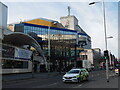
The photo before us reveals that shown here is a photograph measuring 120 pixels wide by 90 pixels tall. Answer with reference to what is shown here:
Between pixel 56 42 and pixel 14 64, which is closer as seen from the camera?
pixel 14 64

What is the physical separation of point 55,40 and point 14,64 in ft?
59.0

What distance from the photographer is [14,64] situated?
3850 cm

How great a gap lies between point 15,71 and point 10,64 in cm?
265

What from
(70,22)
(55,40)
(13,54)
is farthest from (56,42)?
(70,22)

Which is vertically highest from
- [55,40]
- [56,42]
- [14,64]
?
[55,40]

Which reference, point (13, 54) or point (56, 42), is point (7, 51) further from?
point (56, 42)

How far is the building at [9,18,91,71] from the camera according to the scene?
164ft

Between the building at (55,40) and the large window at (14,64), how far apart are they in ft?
24.3

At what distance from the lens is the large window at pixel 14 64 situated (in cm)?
3464

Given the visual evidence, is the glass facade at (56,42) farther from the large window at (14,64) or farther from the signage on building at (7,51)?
the signage on building at (7,51)

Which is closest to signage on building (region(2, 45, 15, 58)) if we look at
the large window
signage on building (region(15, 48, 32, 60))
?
the large window

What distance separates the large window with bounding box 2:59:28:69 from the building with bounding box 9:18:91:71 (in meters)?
7.41

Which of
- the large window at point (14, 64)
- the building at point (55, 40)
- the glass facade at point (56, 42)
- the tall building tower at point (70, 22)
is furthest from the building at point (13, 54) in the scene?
the tall building tower at point (70, 22)

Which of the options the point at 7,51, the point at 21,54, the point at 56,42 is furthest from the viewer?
the point at 56,42
